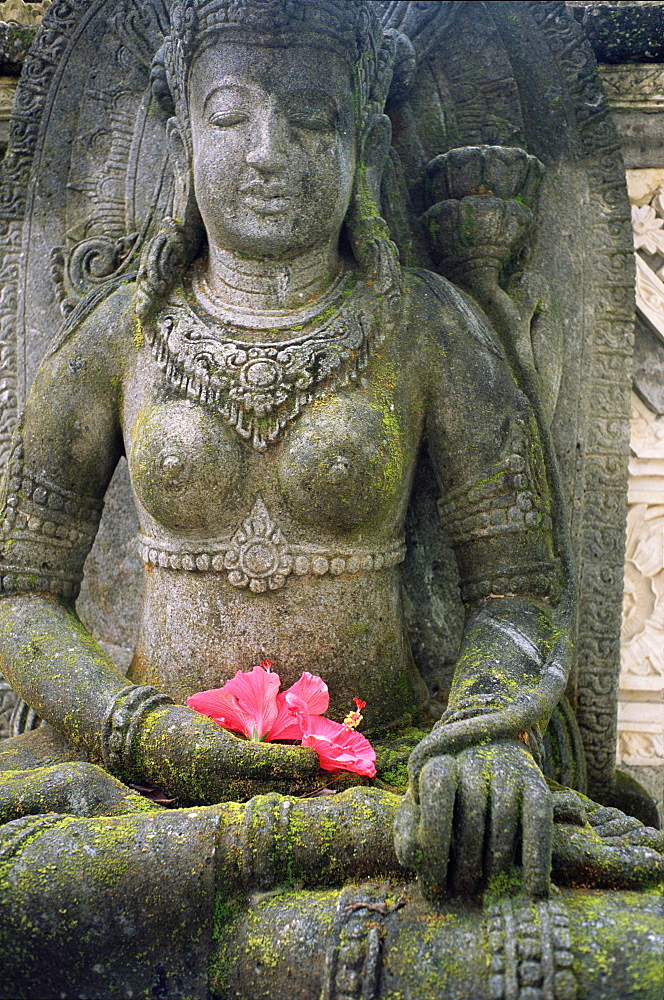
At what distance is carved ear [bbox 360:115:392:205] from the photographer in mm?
3097

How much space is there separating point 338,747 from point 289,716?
6.5 inches

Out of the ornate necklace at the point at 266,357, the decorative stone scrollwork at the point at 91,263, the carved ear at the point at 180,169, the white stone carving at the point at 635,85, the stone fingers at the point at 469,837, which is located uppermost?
the white stone carving at the point at 635,85

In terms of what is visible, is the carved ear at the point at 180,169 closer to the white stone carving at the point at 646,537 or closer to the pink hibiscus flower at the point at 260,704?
the pink hibiscus flower at the point at 260,704

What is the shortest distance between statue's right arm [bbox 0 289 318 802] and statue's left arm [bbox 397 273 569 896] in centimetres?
86

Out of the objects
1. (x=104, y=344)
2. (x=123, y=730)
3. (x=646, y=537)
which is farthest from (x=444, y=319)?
(x=123, y=730)

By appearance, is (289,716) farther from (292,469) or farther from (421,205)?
(421,205)

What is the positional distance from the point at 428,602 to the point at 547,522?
0.66 metres

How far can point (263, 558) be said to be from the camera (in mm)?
2832

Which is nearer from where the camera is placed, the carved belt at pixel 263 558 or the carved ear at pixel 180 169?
the carved belt at pixel 263 558

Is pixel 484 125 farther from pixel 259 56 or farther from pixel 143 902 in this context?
pixel 143 902

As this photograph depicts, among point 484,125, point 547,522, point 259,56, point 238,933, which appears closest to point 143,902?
point 238,933

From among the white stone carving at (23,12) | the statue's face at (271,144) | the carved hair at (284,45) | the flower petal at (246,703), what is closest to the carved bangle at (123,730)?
the flower petal at (246,703)

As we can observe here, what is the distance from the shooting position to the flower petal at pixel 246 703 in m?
2.58

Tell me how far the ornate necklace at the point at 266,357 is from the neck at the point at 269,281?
0.14 feet
